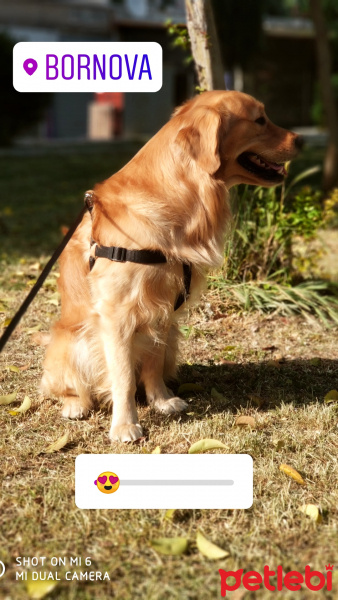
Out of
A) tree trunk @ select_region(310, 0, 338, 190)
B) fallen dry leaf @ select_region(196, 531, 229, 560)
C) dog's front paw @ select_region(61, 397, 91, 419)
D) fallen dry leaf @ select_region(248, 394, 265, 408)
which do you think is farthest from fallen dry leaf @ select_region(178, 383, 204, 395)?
tree trunk @ select_region(310, 0, 338, 190)

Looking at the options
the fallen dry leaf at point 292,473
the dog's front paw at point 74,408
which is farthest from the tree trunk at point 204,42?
the fallen dry leaf at point 292,473

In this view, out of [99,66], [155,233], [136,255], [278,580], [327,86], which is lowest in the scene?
[278,580]

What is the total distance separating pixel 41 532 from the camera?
2516mm

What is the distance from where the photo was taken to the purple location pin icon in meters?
3.32

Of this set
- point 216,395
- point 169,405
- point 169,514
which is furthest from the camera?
point 216,395

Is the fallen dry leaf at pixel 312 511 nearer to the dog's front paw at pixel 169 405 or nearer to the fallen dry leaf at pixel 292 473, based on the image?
the fallen dry leaf at pixel 292 473

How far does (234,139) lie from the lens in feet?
10.3

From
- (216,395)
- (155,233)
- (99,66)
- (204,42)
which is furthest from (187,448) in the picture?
(204,42)

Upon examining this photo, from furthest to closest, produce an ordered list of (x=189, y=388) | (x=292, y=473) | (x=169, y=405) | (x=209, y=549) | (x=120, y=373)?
(x=189, y=388), (x=169, y=405), (x=120, y=373), (x=292, y=473), (x=209, y=549)

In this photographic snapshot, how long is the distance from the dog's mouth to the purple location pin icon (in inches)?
44.4

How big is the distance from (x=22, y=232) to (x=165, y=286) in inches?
213

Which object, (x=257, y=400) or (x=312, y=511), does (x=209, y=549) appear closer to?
(x=312, y=511)

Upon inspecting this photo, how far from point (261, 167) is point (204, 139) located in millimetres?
426

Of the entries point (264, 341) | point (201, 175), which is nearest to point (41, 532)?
point (201, 175)
